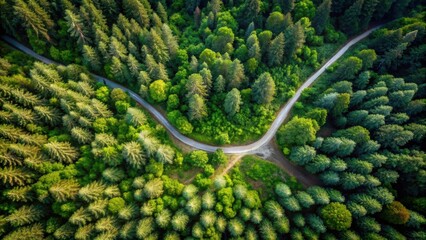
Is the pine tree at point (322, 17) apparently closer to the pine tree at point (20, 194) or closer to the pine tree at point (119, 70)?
the pine tree at point (119, 70)

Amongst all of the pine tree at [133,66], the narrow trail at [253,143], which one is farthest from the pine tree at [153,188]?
the pine tree at [133,66]

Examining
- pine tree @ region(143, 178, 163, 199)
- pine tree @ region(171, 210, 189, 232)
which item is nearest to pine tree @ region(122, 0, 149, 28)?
pine tree @ region(143, 178, 163, 199)

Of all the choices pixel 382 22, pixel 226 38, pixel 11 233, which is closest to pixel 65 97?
pixel 11 233

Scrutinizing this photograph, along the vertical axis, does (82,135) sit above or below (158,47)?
below

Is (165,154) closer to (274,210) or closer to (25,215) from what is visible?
(274,210)

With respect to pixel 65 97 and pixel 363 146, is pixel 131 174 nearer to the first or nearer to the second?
pixel 65 97

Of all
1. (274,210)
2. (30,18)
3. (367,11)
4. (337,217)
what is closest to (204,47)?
(30,18)
